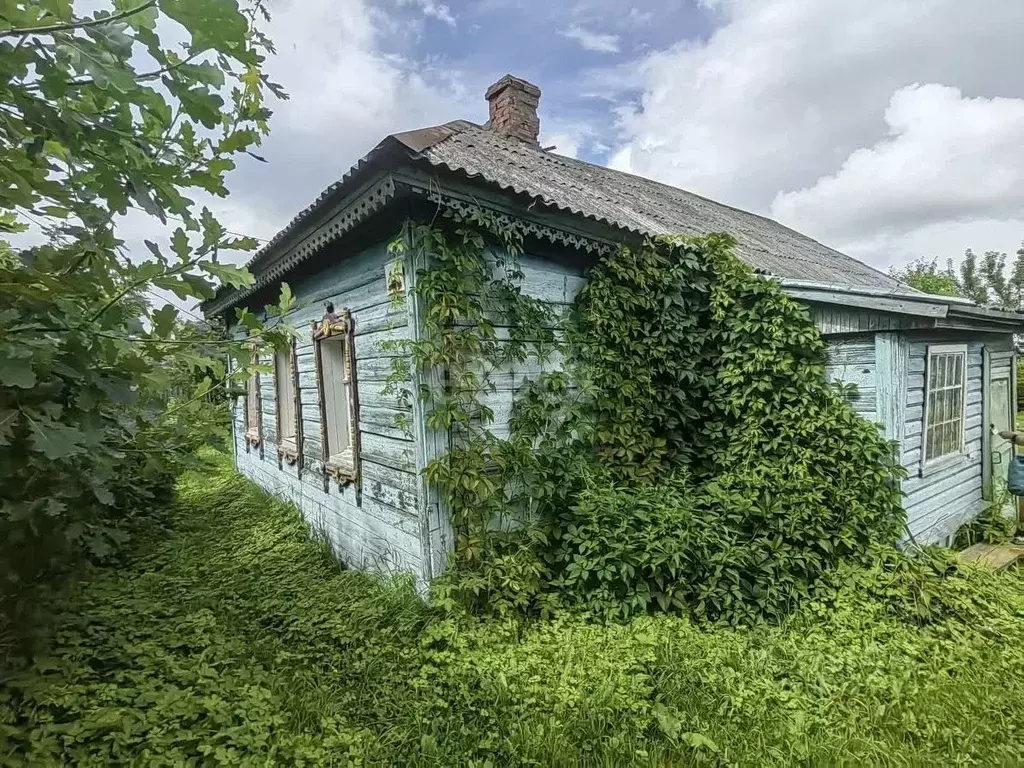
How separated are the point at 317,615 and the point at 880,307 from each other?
5314 mm

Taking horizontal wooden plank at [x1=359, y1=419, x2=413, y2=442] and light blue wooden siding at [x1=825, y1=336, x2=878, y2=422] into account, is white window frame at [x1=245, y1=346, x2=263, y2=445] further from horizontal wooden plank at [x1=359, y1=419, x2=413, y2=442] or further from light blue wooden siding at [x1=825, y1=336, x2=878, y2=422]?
light blue wooden siding at [x1=825, y1=336, x2=878, y2=422]

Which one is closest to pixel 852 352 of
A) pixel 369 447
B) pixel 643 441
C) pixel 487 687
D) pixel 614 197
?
pixel 643 441

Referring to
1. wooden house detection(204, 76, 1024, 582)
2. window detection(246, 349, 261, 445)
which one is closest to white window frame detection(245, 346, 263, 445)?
window detection(246, 349, 261, 445)

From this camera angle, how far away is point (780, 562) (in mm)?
4090

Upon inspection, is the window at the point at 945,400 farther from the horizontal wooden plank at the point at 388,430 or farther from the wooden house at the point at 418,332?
the horizontal wooden plank at the point at 388,430

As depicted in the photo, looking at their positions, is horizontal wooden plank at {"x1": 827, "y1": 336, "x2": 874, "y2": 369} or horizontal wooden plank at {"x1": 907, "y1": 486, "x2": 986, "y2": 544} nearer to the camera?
horizontal wooden plank at {"x1": 827, "y1": 336, "x2": 874, "y2": 369}

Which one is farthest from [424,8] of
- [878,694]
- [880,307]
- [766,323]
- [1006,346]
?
[1006,346]

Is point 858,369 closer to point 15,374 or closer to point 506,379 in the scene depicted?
point 506,379

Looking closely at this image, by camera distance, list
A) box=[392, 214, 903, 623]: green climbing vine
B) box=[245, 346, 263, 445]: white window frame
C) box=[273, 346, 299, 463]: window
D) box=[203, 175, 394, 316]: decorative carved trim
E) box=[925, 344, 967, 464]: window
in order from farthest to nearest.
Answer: box=[245, 346, 263, 445]: white window frame < box=[273, 346, 299, 463]: window < box=[925, 344, 967, 464]: window < box=[392, 214, 903, 623]: green climbing vine < box=[203, 175, 394, 316]: decorative carved trim

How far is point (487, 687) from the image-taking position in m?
3.10

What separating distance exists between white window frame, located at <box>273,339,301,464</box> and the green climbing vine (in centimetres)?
339

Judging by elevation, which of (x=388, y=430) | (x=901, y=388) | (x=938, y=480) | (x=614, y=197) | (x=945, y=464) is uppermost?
(x=614, y=197)

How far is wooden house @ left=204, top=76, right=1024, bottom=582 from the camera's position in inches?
157

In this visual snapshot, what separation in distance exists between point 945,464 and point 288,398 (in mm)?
8305
